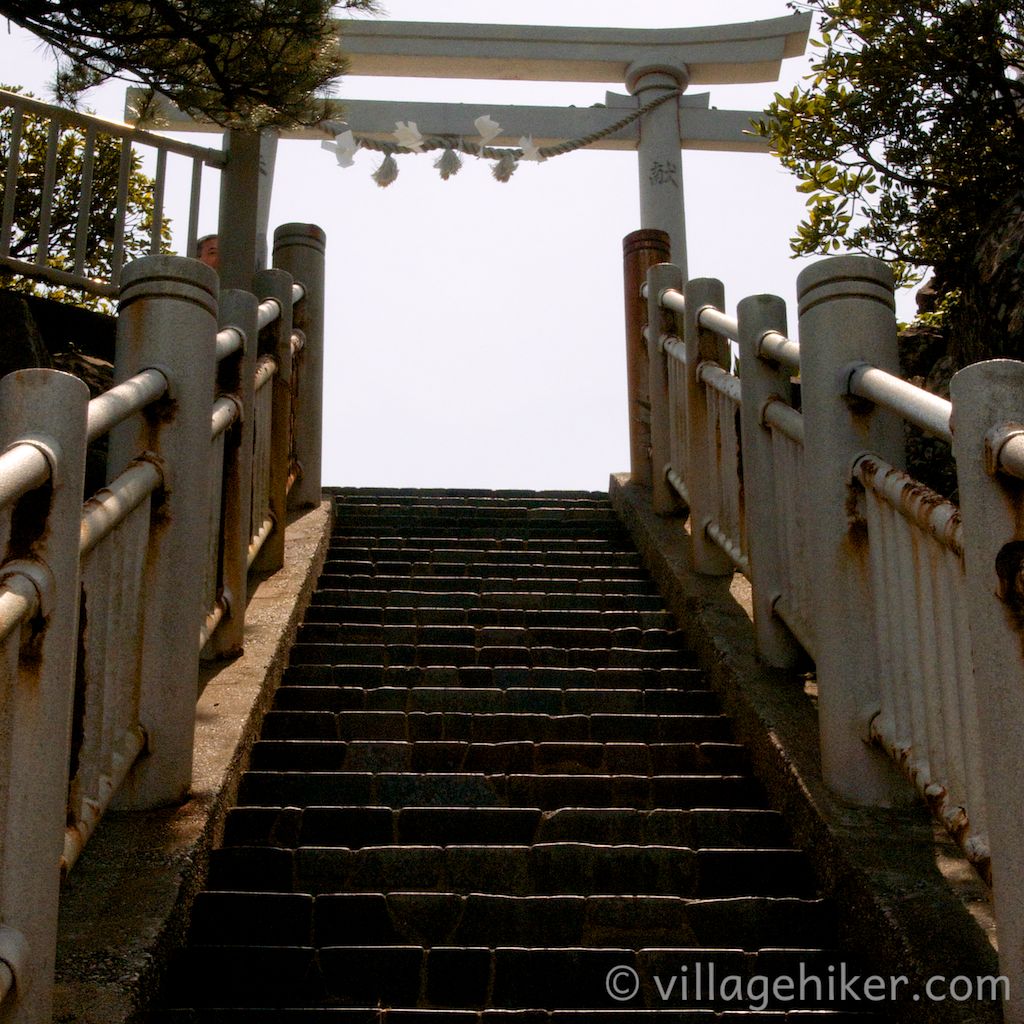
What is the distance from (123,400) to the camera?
10.0ft

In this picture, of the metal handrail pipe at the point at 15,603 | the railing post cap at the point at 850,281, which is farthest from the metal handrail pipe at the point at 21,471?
the railing post cap at the point at 850,281

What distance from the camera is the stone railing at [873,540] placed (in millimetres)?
2494

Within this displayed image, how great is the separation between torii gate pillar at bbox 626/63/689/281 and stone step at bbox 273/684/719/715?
704 cm

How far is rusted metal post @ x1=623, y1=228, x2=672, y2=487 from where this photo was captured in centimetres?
746

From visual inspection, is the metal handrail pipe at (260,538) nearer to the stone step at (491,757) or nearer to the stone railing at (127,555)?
the stone railing at (127,555)

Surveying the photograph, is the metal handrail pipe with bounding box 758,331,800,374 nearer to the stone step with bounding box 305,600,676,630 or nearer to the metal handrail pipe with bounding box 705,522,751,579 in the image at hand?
the metal handrail pipe with bounding box 705,522,751,579

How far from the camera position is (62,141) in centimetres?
1055

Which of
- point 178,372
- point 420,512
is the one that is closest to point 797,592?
point 178,372

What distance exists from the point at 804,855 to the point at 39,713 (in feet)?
6.62

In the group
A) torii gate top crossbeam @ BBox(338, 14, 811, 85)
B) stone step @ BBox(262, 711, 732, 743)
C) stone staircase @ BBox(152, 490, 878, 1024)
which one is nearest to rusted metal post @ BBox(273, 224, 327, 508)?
stone staircase @ BBox(152, 490, 878, 1024)

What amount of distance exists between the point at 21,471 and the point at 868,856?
207 centimetres

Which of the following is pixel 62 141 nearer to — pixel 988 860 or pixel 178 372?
pixel 178 372

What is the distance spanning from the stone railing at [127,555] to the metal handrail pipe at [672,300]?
1901 millimetres

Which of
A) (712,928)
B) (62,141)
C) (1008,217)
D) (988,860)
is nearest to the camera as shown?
(988,860)
